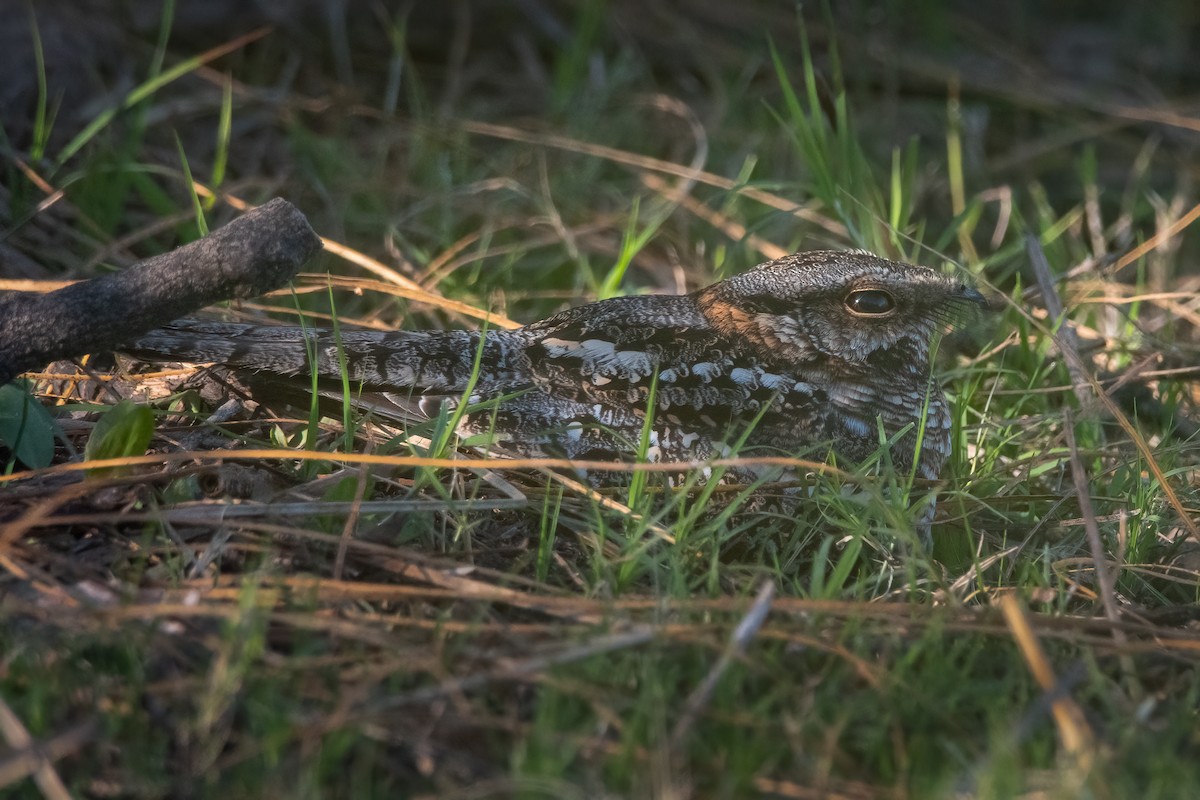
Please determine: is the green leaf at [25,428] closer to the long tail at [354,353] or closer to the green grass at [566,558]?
the green grass at [566,558]

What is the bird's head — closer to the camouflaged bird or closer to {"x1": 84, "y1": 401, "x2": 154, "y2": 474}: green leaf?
the camouflaged bird

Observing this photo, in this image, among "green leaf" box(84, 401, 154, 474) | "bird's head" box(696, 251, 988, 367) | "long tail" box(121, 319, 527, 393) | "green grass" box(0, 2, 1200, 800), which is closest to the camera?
"green grass" box(0, 2, 1200, 800)

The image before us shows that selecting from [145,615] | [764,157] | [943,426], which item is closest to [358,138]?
[764,157]

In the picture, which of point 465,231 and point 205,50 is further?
point 205,50

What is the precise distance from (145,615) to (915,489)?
5.62 feet

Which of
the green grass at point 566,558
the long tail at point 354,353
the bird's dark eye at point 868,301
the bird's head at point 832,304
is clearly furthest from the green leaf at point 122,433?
A: the bird's dark eye at point 868,301

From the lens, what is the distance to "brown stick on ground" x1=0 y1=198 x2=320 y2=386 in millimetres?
2314

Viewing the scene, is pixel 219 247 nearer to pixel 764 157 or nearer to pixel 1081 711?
pixel 1081 711

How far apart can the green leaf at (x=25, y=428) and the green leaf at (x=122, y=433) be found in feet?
0.46

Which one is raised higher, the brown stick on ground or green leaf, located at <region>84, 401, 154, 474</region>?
the brown stick on ground

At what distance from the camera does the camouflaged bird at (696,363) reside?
9.34 ft

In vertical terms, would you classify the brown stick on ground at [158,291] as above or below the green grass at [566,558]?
above

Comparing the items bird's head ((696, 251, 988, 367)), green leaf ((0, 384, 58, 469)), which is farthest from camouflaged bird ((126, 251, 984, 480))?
green leaf ((0, 384, 58, 469))

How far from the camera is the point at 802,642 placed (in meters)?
2.13
